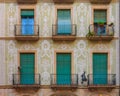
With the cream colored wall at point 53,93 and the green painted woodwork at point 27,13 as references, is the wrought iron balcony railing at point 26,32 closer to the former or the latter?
the green painted woodwork at point 27,13

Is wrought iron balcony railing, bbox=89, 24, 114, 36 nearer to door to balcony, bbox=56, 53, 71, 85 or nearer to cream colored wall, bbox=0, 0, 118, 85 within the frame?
cream colored wall, bbox=0, 0, 118, 85

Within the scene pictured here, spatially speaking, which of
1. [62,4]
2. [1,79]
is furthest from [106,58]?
[1,79]

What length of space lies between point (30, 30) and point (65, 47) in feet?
8.26

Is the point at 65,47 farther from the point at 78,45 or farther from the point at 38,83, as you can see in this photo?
the point at 38,83

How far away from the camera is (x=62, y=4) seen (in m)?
28.6

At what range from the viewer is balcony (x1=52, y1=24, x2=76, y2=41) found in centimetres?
2814

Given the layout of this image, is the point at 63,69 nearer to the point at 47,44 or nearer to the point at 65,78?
the point at 65,78

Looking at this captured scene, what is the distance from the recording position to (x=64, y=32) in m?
28.5

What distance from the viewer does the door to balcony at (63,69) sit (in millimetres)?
28375

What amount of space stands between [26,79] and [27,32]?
9.94 ft

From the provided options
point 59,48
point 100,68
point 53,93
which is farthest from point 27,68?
point 100,68

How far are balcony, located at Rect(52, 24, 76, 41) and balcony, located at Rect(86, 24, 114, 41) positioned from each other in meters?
0.99

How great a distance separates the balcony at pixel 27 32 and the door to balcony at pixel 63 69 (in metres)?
2.02

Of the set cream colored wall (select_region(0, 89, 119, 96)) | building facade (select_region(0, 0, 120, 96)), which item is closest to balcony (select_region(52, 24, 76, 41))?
building facade (select_region(0, 0, 120, 96))
